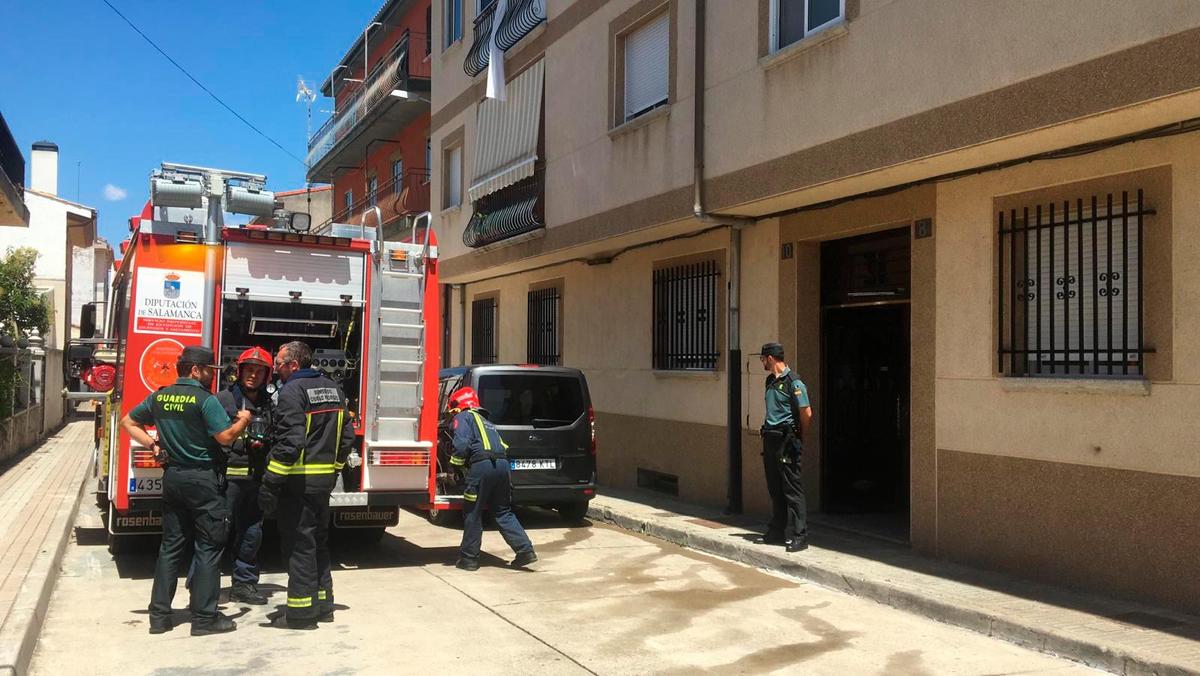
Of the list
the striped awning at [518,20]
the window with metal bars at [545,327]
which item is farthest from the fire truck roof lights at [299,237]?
the window with metal bars at [545,327]

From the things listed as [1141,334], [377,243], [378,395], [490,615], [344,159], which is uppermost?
[344,159]

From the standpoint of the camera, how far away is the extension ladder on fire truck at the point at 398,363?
324 inches

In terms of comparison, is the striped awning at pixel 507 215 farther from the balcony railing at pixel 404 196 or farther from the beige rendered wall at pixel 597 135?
the balcony railing at pixel 404 196

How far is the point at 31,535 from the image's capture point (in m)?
8.87

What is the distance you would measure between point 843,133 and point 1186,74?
3043mm

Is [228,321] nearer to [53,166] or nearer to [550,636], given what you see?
[550,636]

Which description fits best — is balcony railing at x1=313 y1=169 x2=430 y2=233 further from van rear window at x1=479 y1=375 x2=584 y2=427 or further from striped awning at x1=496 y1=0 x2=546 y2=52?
van rear window at x1=479 y1=375 x2=584 y2=427

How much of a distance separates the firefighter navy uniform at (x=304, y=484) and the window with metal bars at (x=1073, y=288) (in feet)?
16.9

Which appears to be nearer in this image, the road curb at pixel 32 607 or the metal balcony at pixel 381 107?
the road curb at pixel 32 607

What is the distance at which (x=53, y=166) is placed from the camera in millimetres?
35469

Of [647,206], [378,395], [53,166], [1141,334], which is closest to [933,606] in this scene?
[1141,334]

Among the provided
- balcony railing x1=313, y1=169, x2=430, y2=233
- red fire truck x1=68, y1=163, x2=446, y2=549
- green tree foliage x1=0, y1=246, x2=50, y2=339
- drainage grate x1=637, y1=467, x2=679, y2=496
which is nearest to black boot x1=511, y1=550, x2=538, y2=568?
red fire truck x1=68, y1=163, x2=446, y2=549

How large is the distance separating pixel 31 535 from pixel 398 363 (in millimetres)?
3675

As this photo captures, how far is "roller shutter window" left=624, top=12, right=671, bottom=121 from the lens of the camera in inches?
464
